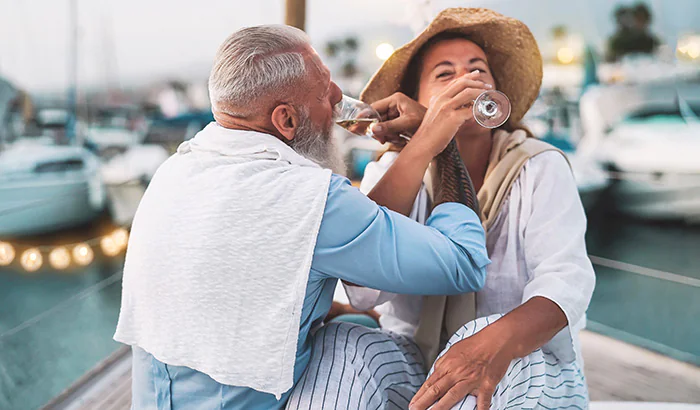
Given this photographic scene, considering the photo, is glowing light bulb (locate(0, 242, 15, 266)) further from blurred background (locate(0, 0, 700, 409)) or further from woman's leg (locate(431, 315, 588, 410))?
woman's leg (locate(431, 315, 588, 410))

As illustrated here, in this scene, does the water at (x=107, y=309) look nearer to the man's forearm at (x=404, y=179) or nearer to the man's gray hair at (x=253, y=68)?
the man's gray hair at (x=253, y=68)

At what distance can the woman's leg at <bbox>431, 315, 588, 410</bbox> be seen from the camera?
1347 mm

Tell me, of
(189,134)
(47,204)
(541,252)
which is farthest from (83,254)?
(541,252)

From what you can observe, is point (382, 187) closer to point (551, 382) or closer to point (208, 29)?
point (551, 382)

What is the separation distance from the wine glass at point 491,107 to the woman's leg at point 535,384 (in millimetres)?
492

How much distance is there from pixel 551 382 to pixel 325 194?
812 mm

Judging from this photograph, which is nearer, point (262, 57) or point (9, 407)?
point (262, 57)

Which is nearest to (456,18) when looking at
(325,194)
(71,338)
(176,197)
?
(325,194)

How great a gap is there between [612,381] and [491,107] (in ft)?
7.06

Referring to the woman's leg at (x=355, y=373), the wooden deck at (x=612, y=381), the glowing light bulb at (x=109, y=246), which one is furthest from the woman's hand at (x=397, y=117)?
the glowing light bulb at (x=109, y=246)

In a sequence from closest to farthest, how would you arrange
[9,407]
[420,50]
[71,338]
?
[420,50] < [9,407] < [71,338]

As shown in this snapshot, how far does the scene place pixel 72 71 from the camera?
10.2 feet

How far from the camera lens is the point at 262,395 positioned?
4.13 feet

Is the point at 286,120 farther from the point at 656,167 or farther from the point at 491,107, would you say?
the point at 656,167
